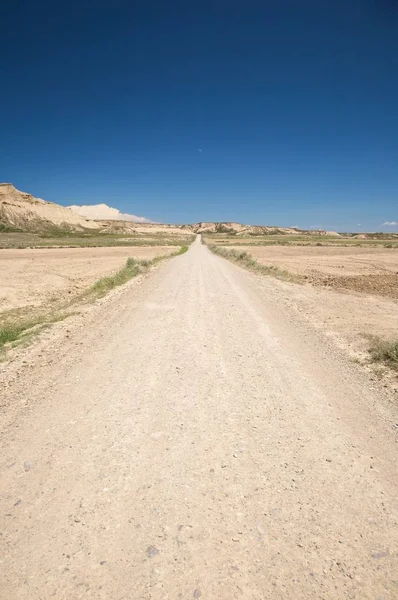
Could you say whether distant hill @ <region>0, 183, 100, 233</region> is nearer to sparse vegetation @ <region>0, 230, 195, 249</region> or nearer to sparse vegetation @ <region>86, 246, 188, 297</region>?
sparse vegetation @ <region>0, 230, 195, 249</region>

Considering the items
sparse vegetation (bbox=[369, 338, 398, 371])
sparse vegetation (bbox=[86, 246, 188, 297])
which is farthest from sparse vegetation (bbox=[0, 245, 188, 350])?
sparse vegetation (bbox=[369, 338, 398, 371])

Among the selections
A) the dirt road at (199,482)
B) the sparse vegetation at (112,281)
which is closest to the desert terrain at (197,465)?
the dirt road at (199,482)

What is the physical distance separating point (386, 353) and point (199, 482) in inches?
242

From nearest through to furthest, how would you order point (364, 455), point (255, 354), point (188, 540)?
point (188, 540), point (364, 455), point (255, 354)

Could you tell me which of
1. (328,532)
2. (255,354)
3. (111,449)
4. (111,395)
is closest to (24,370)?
(111,395)

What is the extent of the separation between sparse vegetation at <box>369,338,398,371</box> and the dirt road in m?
1.04

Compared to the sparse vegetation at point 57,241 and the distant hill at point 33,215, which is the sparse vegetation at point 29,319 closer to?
the sparse vegetation at point 57,241

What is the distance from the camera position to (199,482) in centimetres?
372

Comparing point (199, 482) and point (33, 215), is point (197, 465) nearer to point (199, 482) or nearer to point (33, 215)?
point (199, 482)

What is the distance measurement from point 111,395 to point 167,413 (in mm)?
1215

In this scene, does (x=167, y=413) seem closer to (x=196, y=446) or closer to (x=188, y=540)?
(x=196, y=446)

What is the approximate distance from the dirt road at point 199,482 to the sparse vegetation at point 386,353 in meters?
1.04

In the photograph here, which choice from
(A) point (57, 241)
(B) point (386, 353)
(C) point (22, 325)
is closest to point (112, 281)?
(C) point (22, 325)

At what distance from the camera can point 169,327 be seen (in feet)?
32.1
